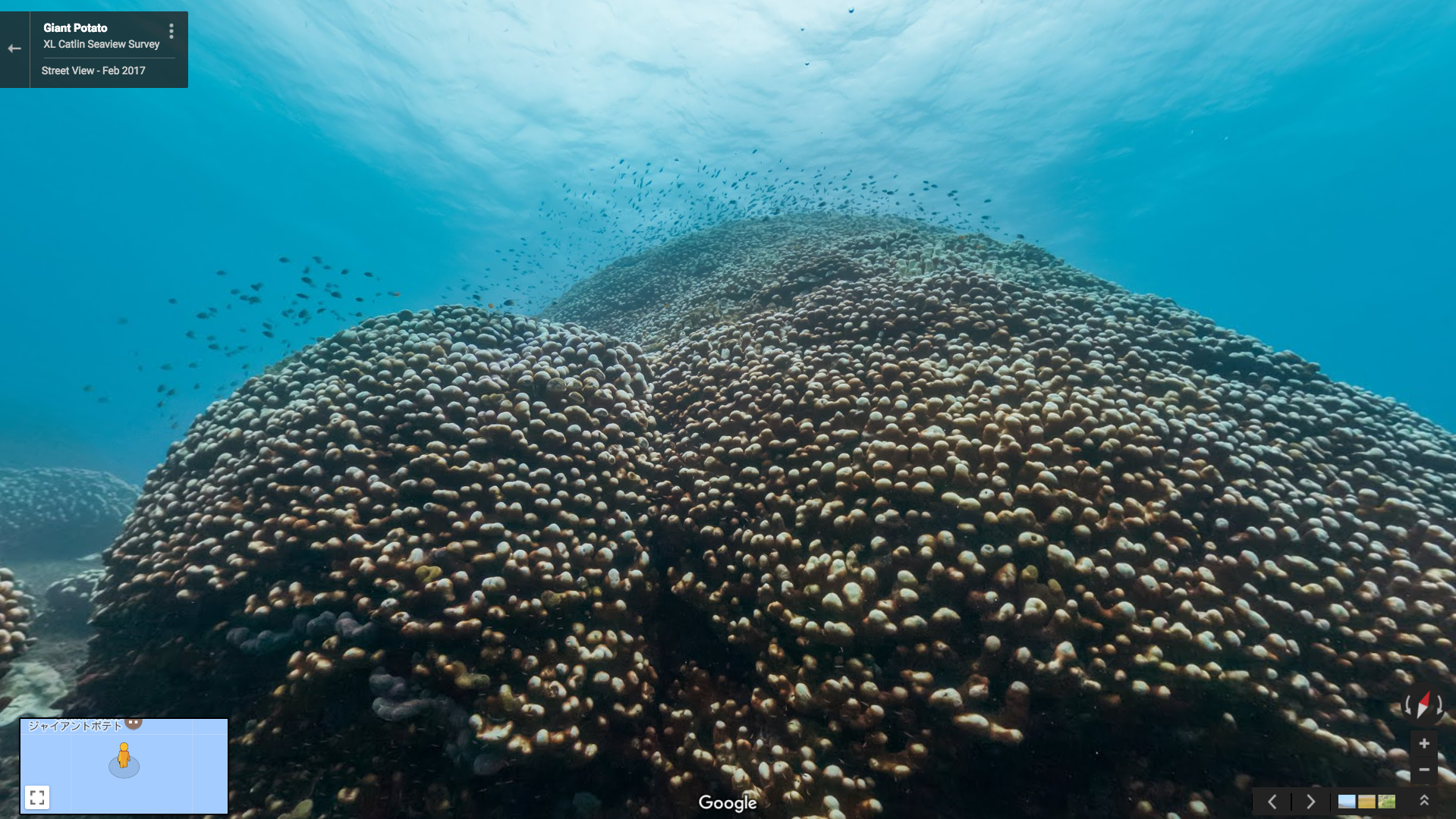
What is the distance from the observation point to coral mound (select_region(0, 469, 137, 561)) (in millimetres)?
18172

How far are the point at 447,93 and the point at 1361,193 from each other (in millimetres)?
102020

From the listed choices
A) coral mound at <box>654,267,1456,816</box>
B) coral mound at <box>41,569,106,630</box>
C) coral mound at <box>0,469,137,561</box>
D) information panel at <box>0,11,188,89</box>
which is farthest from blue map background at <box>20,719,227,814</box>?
coral mound at <box>0,469,137,561</box>

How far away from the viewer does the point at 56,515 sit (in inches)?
750

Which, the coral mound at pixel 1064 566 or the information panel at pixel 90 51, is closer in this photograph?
the coral mound at pixel 1064 566

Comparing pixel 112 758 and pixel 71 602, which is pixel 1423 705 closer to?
pixel 112 758

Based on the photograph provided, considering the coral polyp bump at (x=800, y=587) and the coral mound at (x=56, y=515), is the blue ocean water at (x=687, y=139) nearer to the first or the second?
the coral mound at (x=56, y=515)

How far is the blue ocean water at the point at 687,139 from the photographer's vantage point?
36.7 metres

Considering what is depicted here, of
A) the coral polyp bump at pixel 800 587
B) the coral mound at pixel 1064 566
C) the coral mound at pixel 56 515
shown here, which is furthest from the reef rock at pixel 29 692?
the coral mound at pixel 56 515

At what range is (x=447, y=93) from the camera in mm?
45000

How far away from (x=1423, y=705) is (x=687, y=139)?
5510 cm

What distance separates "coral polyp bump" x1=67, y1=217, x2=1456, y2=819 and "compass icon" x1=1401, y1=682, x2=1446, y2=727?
0.08 m

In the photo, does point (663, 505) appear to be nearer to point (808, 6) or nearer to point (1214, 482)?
point (1214, 482)

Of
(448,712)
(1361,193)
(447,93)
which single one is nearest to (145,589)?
(448,712)

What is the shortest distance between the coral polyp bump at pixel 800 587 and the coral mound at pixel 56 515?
1936 centimetres
